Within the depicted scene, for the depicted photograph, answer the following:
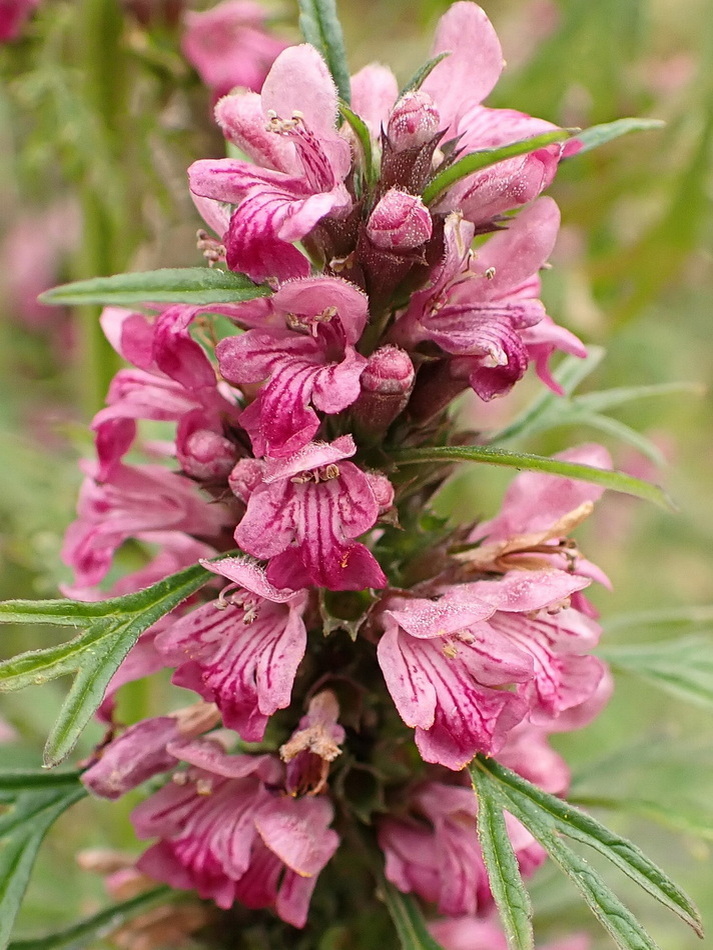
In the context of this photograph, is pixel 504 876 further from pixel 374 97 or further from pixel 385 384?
pixel 374 97

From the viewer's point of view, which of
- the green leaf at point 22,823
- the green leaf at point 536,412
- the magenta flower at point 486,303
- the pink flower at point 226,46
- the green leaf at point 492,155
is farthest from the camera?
the pink flower at point 226,46

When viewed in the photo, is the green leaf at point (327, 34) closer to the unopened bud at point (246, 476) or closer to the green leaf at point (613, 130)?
the green leaf at point (613, 130)

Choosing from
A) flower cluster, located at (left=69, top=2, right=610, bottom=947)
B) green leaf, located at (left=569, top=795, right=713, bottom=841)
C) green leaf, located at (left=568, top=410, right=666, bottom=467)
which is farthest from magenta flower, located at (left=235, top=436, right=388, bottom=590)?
green leaf, located at (left=569, top=795, right=713, bottom=841)

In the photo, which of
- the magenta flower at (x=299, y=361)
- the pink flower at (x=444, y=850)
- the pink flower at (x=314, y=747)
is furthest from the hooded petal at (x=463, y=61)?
the pink flower at (x=444, y=850)

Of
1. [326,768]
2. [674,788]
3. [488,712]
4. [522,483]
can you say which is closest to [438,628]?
[488,712]

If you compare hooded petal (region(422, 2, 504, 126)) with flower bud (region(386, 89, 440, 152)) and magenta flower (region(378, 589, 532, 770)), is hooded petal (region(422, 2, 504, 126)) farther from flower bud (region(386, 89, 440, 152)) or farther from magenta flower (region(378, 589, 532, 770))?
magenta flower (region(378, 589, 532, 770))

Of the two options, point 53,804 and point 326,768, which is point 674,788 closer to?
point 326,768
